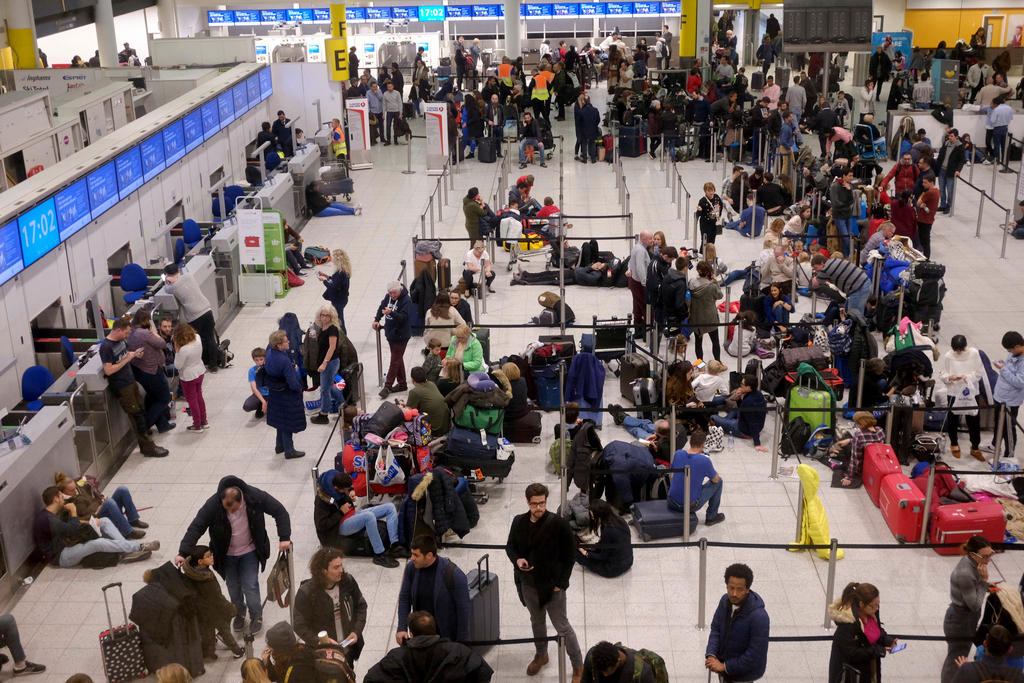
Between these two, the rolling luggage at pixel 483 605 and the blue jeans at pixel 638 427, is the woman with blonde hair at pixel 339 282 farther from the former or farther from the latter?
the rolling luggage at pixel 483 605

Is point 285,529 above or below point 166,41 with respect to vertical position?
below

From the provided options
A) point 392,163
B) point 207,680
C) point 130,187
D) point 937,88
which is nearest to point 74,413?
point 207,680

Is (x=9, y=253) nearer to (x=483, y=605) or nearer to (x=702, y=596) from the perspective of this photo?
(x=483, y=605)

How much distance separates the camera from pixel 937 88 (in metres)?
28.9

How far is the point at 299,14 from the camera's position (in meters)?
42.2

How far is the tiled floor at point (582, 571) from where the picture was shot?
8.72 m

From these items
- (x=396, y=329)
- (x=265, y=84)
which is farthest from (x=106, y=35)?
(x=396, y=329)

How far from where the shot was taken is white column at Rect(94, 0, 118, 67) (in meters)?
36.0

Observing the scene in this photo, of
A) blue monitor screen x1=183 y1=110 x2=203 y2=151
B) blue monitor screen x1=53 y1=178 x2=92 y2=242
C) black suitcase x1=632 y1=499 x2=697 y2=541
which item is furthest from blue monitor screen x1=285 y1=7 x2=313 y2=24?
black suitcase x1=632 y1=499 x2=697 y2=541

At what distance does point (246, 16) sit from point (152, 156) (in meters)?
26.3

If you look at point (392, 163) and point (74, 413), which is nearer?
point (74, 413)

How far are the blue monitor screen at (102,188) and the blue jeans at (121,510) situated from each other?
634 cm

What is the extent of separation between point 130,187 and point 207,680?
406 inches

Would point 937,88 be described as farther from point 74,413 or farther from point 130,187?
point 74,413
